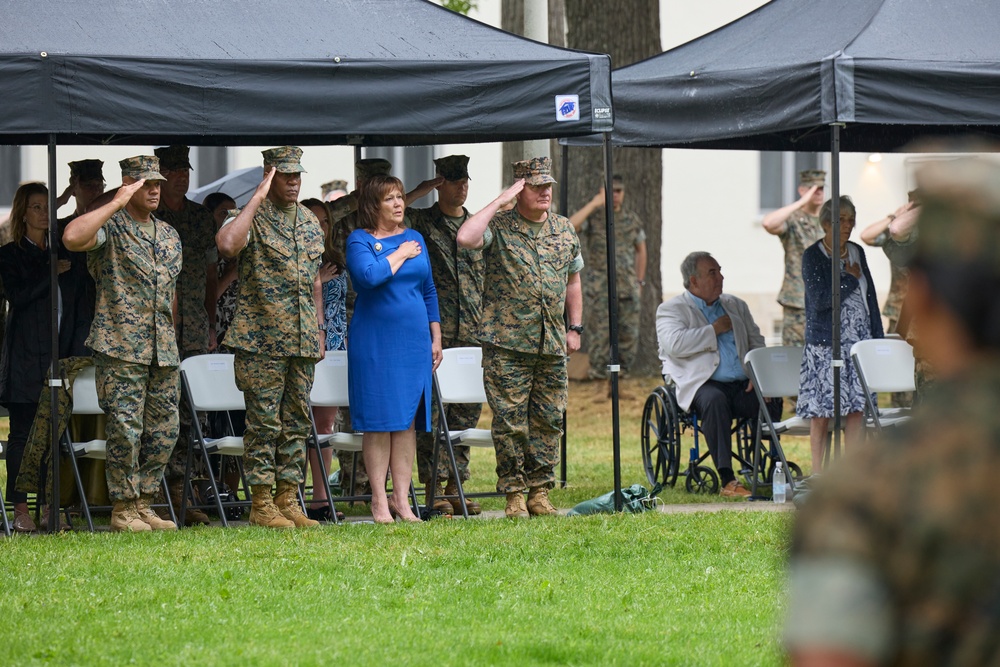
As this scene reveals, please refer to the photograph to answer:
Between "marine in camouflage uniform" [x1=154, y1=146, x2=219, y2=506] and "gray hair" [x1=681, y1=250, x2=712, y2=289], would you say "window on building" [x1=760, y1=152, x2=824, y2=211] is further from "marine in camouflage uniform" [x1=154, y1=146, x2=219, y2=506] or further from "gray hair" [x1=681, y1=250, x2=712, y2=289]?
"marine in camouflage uniform" [x1=154, y1=146, x2=219, y2=506]

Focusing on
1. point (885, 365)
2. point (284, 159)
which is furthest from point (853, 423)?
point (284, 159)

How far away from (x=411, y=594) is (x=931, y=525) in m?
4.70

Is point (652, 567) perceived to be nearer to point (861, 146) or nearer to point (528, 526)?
point (528, 526)

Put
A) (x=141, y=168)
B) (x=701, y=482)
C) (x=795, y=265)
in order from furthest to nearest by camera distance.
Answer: (x=795, y=265)
(x=701, y=482)
(x=141, y=168)

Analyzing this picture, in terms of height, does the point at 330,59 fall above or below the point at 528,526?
above

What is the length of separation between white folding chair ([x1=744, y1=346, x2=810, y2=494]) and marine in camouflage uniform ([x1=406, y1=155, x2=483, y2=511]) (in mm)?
1840

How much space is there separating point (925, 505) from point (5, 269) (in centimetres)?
740

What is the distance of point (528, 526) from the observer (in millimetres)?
8203

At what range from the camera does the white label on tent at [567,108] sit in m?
8.23

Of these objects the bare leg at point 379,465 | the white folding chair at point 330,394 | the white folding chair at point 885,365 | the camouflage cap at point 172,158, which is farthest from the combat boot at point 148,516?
the white folding chair at point 885,365

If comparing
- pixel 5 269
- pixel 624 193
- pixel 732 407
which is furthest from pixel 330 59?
pixel 624 193

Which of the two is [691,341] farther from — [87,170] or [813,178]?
[87,170]

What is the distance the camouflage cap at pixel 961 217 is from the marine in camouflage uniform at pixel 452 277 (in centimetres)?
739

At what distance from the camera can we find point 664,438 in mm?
10570
